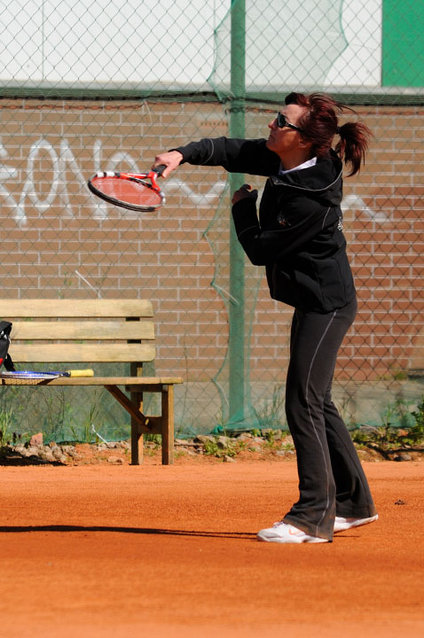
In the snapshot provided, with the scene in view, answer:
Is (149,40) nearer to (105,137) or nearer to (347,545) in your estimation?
(105,137)

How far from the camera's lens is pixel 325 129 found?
466 centimetres

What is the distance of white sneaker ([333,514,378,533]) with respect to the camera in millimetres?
4942

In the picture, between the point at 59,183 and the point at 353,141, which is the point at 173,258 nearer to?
the point at 59,183

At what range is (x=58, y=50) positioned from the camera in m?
9.00

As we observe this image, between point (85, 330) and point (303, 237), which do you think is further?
point (85, 330)

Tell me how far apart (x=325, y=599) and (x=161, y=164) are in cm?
189

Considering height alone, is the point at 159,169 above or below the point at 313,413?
above

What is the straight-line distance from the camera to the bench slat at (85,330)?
26.7 feet

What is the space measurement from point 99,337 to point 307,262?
149 inches

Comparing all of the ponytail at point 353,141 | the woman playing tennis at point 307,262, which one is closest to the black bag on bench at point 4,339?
the woman playing tennis at point 307,262

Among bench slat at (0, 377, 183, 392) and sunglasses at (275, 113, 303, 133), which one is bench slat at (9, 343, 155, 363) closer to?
bench slat at (0, 377, 183, 392)

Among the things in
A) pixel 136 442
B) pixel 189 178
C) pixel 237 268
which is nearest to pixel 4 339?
pixel 136 442

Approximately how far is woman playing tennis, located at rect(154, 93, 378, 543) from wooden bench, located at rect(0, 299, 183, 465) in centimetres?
325

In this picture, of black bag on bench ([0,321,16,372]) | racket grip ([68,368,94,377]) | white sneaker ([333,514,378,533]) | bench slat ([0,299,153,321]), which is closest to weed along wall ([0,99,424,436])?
bench slat ([0,299,153,321])
